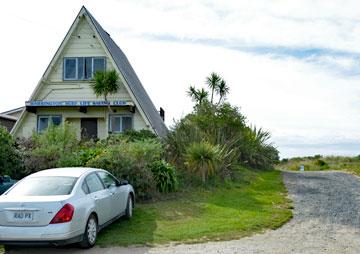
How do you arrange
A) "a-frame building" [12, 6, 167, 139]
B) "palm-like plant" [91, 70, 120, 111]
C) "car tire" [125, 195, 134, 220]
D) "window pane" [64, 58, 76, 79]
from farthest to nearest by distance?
"window pane" [64, 58, 76, 79], "a-frame building" [12, 6, 167, 139], "palm-like plant" [91, 70, 120, 111], "car tire" [125, 195, 134, 220]

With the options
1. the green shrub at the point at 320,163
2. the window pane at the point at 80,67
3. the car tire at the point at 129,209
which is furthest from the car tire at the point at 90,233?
the green shrub at the point at 320,163

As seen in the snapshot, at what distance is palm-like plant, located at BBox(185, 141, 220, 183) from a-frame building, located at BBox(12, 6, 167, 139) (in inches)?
258

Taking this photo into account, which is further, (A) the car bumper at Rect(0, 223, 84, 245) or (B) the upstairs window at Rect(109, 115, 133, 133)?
(B) the upstairs window at Rect(109, 115, 133, 133)

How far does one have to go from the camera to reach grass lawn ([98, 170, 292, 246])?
8461 mm

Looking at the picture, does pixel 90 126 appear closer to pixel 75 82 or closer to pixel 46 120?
pixel 46 120

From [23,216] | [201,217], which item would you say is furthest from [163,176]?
[23,216]

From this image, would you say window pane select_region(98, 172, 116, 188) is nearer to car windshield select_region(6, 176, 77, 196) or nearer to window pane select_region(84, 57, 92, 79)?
car windshield select_region(6, 176, 77, 196)

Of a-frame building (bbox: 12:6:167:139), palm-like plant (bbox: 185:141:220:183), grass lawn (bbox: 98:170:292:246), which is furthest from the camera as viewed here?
a-frame building (bbox: 12:6:167:139)

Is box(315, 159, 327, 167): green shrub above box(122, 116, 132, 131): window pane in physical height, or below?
below

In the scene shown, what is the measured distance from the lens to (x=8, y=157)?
12891 mm

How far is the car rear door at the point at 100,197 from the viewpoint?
26.5ft

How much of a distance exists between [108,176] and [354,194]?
29.6ft

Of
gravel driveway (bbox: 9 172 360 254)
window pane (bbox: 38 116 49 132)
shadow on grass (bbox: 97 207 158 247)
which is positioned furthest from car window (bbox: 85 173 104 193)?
window pane (bbox: 38 116 49 132)

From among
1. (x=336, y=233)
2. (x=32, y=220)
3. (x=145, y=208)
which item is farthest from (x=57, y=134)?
(x=336, y=233)
